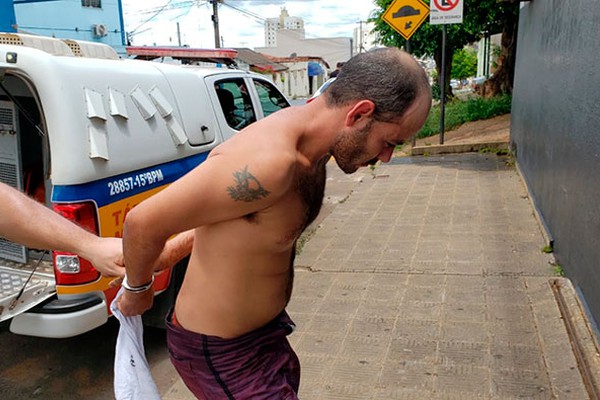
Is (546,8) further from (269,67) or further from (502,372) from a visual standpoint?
(269,67)

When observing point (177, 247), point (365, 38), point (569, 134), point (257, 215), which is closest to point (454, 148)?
point (569, 134)

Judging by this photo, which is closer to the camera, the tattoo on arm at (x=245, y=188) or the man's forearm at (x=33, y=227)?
the tattoo on arm at (x=245, y=188)

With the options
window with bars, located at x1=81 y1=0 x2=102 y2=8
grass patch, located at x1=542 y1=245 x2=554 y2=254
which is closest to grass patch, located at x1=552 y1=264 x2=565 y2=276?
grass patch, located at x1=542 y1=245 x2=554 y2=254

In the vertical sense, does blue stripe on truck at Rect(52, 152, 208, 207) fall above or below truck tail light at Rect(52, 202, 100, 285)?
above

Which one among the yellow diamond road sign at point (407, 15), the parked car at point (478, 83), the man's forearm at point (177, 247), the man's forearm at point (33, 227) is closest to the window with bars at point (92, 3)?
the parked car at point (478, 83)

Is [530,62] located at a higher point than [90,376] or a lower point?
higher

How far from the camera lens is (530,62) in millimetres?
7969

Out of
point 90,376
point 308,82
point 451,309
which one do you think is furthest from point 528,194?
point 308,82

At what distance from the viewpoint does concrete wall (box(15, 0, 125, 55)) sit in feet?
73.1

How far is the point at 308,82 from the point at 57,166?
45.8 m

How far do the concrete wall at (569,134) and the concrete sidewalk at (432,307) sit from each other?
31 cm

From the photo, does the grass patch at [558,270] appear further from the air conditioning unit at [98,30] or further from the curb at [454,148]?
the air conditioning unit at [98,30]

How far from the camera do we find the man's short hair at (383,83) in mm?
1519

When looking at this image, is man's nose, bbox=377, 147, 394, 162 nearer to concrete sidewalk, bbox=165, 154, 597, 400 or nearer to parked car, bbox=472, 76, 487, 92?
concrete sidewalk, bbox=165, 154, 597, 400
